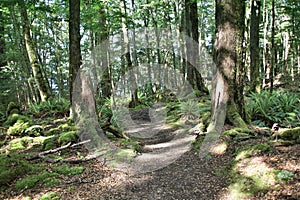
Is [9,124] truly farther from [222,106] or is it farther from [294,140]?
[294,140]

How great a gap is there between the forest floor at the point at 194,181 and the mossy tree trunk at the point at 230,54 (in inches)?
50.6

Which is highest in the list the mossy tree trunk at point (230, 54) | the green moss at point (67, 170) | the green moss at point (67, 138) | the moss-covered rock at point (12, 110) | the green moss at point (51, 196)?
the mossy tree trunk at point (230, 54)

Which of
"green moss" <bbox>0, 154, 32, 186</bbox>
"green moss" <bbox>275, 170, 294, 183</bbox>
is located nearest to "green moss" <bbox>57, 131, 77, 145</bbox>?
"green moss" <bbox>0, 154, 32, 186</bbox>

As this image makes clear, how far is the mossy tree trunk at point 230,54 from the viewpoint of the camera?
228 inches

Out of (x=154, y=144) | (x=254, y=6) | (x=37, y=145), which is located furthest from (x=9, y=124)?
(x=254, y=6)

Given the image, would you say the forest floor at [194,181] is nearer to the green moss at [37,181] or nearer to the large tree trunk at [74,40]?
the green moss at [37,181]

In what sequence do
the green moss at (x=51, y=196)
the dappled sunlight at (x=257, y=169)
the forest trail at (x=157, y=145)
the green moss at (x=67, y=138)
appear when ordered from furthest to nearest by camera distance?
the green moss at (x=67, y=138), the forest trail at (x=157, y=145), the green moss at (x=51, y=196), the dappled sunlight at (x=257, y=169)

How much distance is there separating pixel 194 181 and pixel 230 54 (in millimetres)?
3488

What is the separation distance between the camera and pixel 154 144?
25.8 ft

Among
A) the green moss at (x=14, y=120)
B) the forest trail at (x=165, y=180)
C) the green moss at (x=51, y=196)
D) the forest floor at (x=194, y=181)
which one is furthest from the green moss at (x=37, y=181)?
the green moss at (x=14, y=120)

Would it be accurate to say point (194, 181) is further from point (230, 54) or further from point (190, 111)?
point (190, 111)

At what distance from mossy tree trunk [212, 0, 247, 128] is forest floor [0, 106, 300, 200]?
1.28 metres

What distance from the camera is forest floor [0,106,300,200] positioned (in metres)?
3.32

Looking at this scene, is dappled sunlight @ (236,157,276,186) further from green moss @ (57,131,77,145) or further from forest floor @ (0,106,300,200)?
green moss @ (57,131,77,145)
